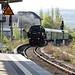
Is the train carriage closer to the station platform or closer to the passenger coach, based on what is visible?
the passenger coach

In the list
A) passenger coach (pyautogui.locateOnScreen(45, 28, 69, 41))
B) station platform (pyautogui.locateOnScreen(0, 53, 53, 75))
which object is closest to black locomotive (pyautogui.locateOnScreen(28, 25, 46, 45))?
passenger coach (pyautogui.locateOnScreen(45, 28, 69, 41))

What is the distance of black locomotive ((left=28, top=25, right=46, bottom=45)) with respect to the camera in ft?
150

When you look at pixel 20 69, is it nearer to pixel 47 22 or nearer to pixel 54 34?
pixel 54 34

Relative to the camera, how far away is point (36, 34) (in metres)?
46.4

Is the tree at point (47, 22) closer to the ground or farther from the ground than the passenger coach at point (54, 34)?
farther from the ground

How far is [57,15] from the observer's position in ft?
545

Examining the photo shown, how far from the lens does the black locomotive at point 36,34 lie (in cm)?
4584

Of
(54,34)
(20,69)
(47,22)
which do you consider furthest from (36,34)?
(47,22)

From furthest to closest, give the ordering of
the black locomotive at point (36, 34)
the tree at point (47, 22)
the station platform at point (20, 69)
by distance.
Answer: the tree at point (47, 22), the black locomotive at point (36, 34), the station platform at point (20, 69)

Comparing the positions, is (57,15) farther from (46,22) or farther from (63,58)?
(63,58)

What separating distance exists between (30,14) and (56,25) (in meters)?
11.6

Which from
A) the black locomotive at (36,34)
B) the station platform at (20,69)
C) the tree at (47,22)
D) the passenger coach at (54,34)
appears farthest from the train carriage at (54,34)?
the tree at (47,22)

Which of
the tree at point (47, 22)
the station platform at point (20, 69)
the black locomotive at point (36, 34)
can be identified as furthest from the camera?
the tree at point (47, 22)

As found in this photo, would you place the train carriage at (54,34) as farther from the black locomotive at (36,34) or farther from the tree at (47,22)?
the tree at (47,22)
